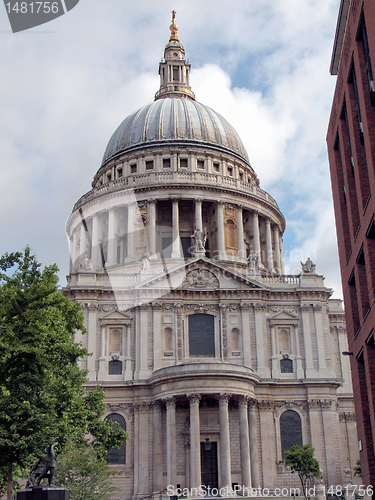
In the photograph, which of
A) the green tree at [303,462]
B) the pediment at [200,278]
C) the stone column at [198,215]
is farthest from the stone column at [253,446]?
the stone column at [198,215]

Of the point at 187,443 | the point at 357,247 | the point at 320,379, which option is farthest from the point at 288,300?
the point at 357,247

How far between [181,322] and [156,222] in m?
17.1

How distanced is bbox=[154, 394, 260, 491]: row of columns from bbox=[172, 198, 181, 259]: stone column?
1917cm

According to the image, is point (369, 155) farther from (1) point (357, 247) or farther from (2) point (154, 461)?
(2) point (154, 461)

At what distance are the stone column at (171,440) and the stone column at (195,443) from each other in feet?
4.51

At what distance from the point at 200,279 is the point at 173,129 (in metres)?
25.7

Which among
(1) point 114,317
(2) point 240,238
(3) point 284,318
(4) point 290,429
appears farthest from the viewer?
(2) point 240,238

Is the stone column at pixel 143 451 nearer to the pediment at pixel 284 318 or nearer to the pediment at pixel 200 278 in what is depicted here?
the pediment at pixel 200 278

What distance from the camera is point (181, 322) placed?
54125mm

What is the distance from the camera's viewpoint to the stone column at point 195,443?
4597cm

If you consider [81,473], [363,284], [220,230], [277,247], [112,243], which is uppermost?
[277,247]

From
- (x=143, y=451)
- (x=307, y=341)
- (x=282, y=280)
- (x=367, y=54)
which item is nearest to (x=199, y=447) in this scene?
(x=143, y=451)

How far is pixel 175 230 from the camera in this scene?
67125 mm

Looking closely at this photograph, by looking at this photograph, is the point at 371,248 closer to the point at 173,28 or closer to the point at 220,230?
the point at 220,230
